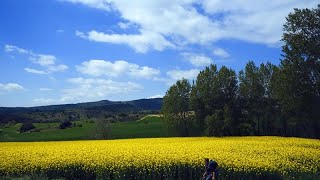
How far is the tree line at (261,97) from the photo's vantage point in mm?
48906

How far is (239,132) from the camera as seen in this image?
60.1 m

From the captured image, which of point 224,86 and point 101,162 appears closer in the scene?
point 101,162

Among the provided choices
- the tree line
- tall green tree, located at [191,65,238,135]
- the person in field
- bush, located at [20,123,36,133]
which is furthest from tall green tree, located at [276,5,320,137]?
bush, located at [20,123,36,133]

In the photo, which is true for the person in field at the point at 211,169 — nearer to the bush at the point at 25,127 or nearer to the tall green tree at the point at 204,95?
the tall green tree at the point at 204,95

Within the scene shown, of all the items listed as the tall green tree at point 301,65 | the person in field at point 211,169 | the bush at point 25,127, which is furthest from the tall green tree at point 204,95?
the bush at point 25,127

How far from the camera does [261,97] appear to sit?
62.8m

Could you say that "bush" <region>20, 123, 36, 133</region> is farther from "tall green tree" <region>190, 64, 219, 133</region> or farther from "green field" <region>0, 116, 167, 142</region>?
"tall green tree" <region>190, 64, 219, 133</region>

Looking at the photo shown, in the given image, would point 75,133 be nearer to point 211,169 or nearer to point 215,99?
point 215,99

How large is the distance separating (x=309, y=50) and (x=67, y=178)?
115 feet

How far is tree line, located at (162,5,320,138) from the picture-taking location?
48.9 m

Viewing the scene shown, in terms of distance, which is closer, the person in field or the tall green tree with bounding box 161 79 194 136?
the person in field

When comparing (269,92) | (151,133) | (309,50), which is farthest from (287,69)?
(151,133)

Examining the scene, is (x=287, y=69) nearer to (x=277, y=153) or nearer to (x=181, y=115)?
(x=277, y=153)

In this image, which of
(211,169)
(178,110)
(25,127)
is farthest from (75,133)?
(211,169)
